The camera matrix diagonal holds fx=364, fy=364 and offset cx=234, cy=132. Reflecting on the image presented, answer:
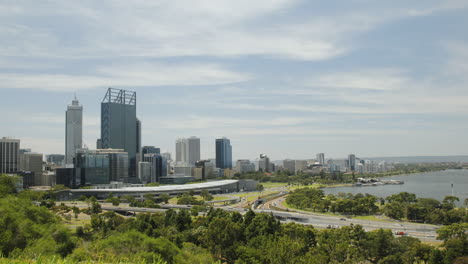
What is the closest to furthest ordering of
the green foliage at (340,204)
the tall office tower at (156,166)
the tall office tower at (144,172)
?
the green foliage at (340,204), the tall office tower at (144,172), the tall office tower at (156,166)

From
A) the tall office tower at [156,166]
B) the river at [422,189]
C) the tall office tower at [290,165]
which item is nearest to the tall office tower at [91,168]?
the tall office tower at [156,166]

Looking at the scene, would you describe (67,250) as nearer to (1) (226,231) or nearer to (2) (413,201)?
(1) (226,231)

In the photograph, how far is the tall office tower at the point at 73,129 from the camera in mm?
83562

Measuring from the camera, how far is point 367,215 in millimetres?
28406

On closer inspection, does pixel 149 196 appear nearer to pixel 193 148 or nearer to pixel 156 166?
pixel 156 166

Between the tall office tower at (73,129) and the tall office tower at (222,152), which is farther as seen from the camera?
the tall office tower at (222,152)

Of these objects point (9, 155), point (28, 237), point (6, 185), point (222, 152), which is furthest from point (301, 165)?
point (28, 237)

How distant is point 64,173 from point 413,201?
3992cm

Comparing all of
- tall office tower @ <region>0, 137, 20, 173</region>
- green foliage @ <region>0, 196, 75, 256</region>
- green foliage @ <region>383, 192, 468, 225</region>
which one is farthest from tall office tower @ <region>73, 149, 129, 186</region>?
green foliage @ <region>0, 196, 75, 256</region>

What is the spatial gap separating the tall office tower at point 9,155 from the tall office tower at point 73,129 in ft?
108

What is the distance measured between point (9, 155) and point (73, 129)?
116ft

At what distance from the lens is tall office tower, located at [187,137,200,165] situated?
4542 inches

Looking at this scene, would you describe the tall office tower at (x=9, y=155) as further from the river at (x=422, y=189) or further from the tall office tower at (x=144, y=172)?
the river at (x=422, y=189)

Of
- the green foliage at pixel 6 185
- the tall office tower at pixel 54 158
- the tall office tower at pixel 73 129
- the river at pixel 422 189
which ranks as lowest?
the river at pixel 422 189
